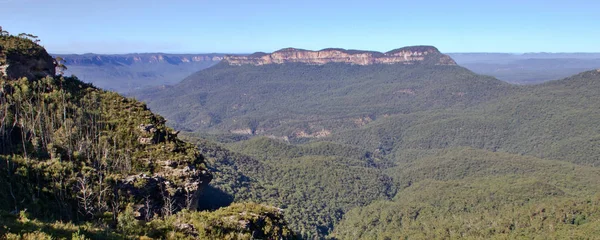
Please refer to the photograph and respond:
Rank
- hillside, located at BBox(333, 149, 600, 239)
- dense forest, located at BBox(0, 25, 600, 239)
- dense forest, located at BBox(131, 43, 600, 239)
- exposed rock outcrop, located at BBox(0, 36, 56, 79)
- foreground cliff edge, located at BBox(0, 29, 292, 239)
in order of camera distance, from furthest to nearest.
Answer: dense forest, located at BBox(131, 43, 600, 239)
hillside, located at BBox(333, 149, 600, 239)
exposed rock outcrop, located at BBox(0, 36, 56, 79)
dense forest, located at BBox(0, 25, 600, 239)
foreground cliff edge, located at BBox(0, 29, 292, 239)

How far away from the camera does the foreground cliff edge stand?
87.8 ft

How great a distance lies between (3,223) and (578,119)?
578 feet

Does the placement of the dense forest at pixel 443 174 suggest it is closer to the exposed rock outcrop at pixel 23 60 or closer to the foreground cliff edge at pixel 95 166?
the foreground cliff edge at pixel 95 166

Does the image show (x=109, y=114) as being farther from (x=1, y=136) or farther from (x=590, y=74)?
(x=590, y=74)

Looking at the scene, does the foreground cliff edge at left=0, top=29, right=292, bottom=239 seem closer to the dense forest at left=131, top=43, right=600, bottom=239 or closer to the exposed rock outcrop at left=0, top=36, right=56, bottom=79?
the exposed rock outcrop at left=0, top=36, right=56, bottom=79

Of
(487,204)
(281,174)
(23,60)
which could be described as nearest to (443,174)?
(487,204)

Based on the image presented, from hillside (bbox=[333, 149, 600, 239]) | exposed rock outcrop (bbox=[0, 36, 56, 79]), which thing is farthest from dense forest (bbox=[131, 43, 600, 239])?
exposed rock outcrop (bbox=[0, 36, 56, 79])

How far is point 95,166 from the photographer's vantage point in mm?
32406

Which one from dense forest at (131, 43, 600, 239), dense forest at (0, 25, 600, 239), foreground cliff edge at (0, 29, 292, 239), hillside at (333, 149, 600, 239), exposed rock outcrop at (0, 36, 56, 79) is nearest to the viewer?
foreground cliff edge at (0, 29, 292, 239)

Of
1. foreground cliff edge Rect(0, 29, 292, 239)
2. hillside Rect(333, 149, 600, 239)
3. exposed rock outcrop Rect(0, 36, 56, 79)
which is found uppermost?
exposed rock outcrop Rect(0, 36, 56, 79)

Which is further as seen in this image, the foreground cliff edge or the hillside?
the hillside

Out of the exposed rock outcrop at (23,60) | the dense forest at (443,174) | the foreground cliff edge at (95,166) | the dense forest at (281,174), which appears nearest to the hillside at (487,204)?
the dense forest at (443,174)

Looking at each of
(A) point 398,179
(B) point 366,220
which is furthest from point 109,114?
(A) point 398,179

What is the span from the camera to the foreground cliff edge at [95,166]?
87.8 feet
